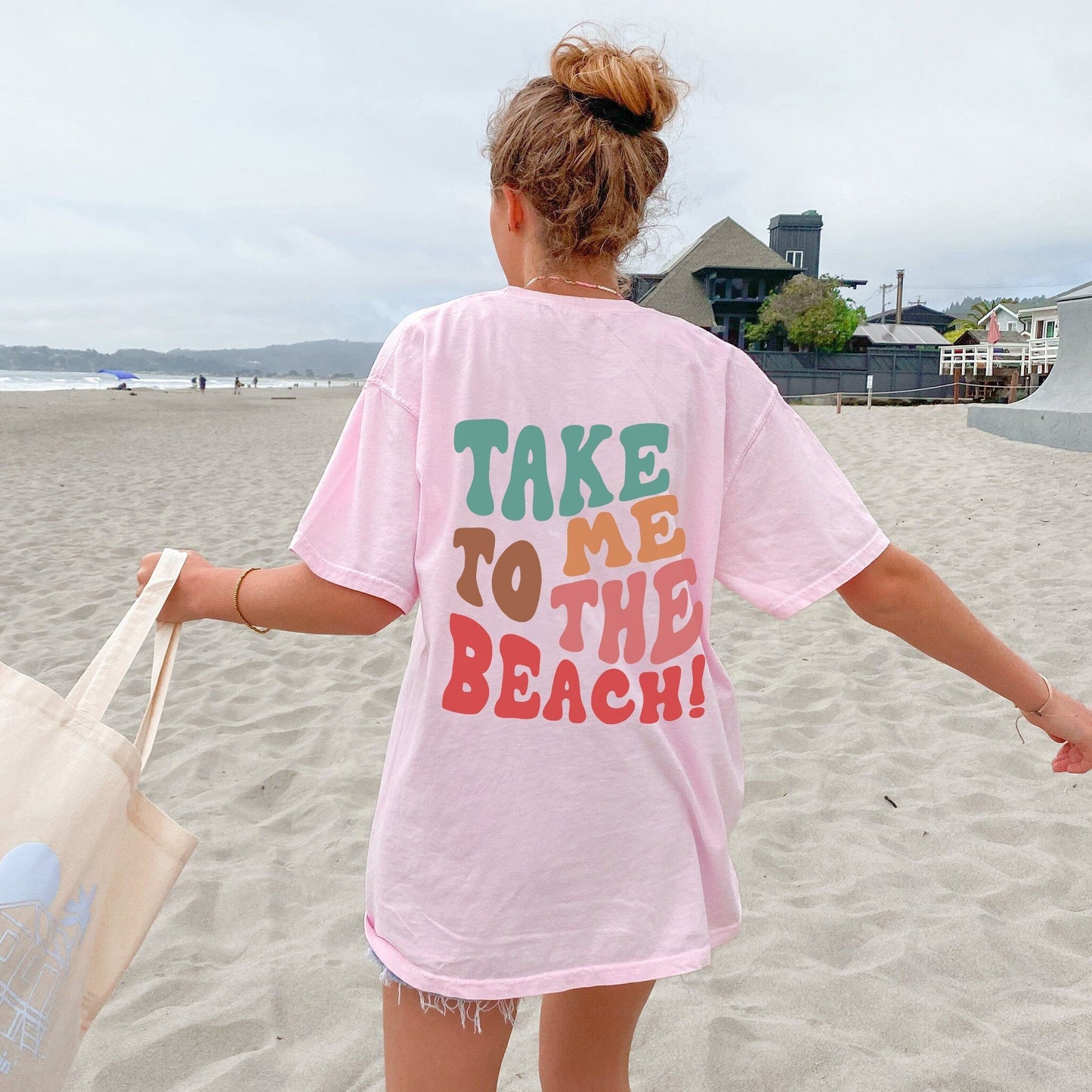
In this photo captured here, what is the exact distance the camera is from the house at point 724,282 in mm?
38906

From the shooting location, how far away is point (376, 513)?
1015 mm

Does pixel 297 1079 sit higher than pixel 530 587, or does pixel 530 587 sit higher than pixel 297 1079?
pixel 530 587

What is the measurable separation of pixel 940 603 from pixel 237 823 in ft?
8.67

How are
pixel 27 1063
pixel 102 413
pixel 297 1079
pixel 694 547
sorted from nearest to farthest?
pixel 27 1063, pixel 694 547, pixel 297 1079, pixel 102 413

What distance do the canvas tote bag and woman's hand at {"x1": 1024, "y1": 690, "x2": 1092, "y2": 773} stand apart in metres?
1.21

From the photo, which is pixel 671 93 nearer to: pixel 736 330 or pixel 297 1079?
pixel 297 1079

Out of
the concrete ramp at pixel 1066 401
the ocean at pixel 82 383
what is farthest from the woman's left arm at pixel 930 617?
the ocean at pixel 82 383

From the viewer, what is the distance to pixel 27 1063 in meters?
Result: 0.99

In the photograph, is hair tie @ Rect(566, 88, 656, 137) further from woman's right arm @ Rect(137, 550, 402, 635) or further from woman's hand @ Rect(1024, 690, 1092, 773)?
woman's hand @ Rect(1024, 690, 1092, 773)

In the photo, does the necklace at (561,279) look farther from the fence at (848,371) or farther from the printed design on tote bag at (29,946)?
the fence at (848,371)

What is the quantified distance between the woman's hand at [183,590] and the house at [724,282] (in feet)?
128

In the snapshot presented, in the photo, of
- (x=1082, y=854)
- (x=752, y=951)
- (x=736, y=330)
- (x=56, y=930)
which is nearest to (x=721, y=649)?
(x=1082, y=854)

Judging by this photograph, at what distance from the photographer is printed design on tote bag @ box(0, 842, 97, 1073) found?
3.20ft

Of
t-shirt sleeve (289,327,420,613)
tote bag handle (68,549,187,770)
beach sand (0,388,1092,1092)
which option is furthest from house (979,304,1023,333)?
tote bag handle (68,549,187,770)
